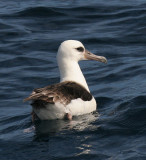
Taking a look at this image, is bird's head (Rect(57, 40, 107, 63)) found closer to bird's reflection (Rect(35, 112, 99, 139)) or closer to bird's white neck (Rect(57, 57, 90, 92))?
bird's white neck (Rect(57, 57, 90, 92))

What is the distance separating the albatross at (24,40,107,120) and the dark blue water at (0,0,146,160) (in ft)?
0.66

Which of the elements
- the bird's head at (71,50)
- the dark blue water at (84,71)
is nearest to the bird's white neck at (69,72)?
the bird's head at (71,50)

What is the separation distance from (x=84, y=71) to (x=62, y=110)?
451 centimetres

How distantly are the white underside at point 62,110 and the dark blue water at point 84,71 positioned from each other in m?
0.14

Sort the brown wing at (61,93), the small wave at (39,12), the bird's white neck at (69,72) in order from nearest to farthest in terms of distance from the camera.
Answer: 1. the brown wing at (61,93)
2. the bird's white neck at (69,72)
3. the small wave at (39,12)

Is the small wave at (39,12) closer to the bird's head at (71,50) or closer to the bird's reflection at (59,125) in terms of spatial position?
the bird's head at (71,50)

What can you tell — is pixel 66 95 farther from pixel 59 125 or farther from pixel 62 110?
pixel 59 125

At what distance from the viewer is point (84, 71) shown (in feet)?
48.6

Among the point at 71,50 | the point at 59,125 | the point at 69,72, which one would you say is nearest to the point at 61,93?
the point at 59,125

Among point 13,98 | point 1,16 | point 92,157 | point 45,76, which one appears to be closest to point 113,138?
point 92,157

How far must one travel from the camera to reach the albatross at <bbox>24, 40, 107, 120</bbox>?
10.2 metres

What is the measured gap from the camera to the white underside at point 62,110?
10322mm

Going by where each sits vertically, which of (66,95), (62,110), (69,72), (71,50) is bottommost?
(62,110)

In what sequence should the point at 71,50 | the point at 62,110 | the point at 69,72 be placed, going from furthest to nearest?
the point at 71,50, the point at 69,72, the point at 62,110
